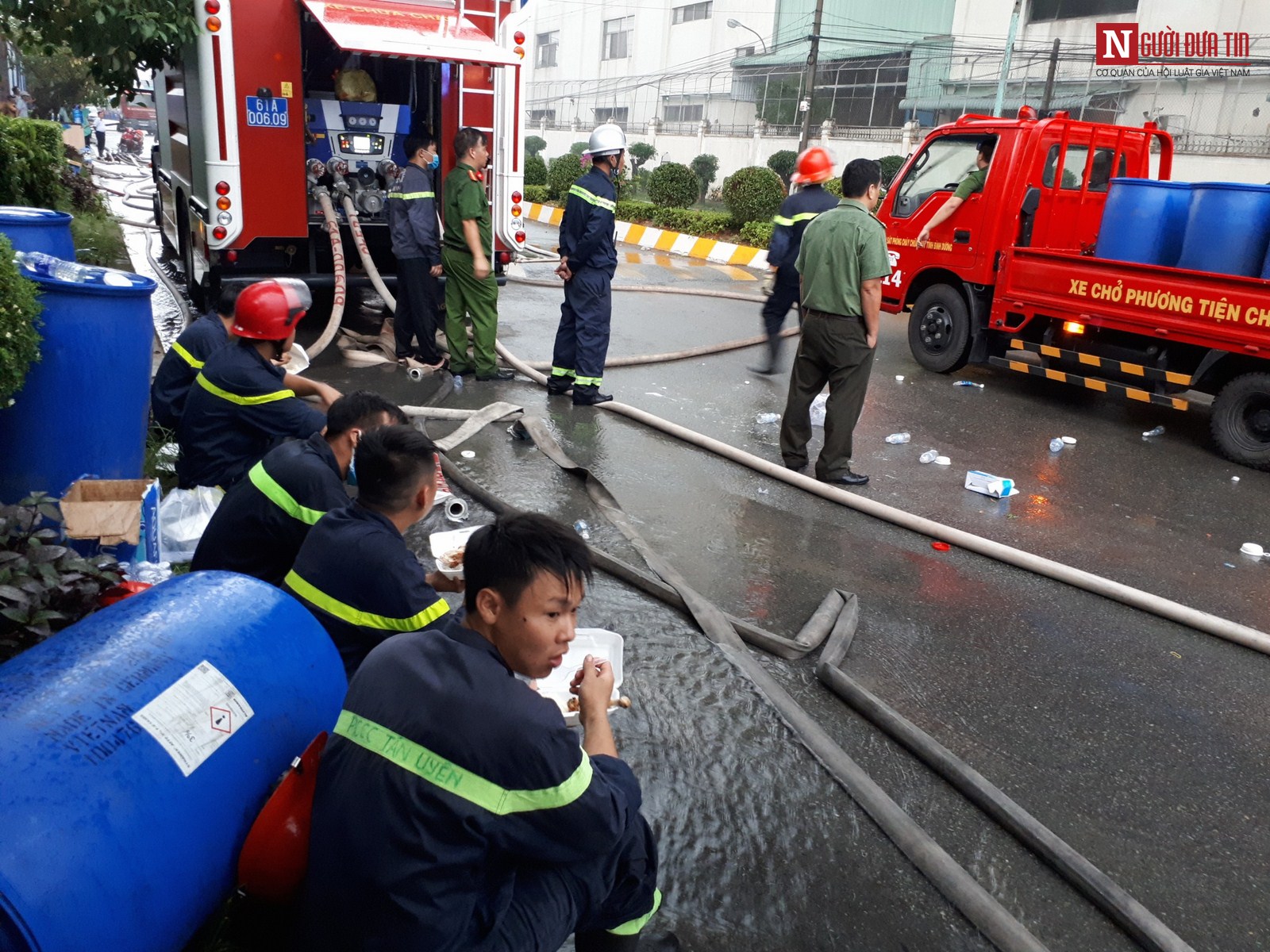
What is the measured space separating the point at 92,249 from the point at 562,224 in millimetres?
5782

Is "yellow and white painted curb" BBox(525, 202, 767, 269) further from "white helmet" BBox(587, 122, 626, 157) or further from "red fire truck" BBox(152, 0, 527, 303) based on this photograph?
"white helmet" BBox(587, 122, 626, 157)

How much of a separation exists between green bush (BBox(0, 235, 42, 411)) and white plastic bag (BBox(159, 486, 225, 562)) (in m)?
0.65

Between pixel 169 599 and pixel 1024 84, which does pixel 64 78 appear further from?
pixel 169 599

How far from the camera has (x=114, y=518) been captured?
310cm

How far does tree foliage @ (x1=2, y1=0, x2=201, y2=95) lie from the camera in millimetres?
5301

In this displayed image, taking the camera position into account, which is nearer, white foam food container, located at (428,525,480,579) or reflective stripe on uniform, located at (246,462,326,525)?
reflective stripe on uniform, located at (246,462,326,525)

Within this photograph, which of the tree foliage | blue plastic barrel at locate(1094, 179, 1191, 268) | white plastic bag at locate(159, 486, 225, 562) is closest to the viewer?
white plastic bag at locate(159, 486, 225, 562)

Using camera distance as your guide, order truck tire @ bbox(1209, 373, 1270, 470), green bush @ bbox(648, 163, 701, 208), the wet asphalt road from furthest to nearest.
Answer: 1. green bush @ bbox(648, 163, 701, 208)
2. truck tire @ bbox(1209, 373, 1270, 470)
3. the wet asphalt road

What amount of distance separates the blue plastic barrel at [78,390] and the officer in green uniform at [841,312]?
3389mm

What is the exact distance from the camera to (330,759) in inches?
68.4

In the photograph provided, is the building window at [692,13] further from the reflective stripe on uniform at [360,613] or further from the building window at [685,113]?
the reflective stripe on uniform at [360,613]

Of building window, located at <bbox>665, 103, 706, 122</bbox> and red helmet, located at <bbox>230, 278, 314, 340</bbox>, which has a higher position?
building window, located at <bbox>665, 103, 706, 122</bbox>

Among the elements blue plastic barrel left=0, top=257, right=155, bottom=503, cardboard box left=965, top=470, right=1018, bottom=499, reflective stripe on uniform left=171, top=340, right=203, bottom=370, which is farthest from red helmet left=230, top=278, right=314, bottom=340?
cardboard box left=965, top=470, right=1018, bottom=499

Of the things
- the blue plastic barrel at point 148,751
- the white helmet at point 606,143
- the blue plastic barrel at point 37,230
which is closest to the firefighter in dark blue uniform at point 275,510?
the blue plastic barrel at point 148,751
